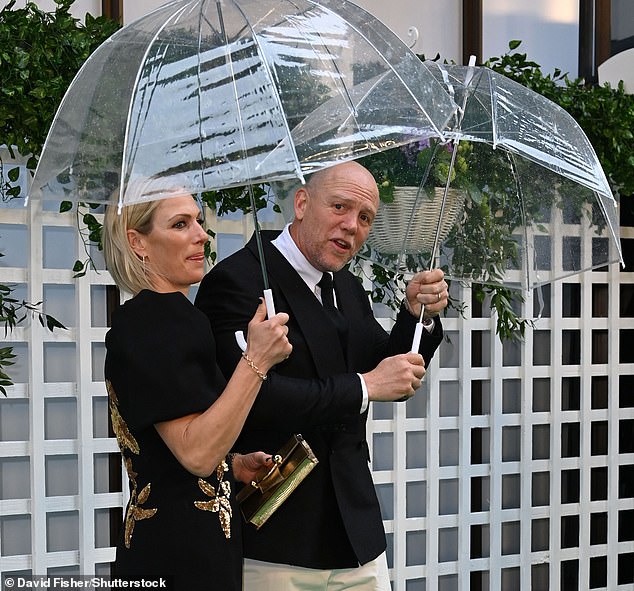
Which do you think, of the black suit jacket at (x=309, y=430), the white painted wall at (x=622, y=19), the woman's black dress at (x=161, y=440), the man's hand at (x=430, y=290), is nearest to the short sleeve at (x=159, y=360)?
the woman's black dress at (x=161, y=440)

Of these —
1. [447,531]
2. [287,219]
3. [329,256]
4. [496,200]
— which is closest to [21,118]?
[287,219]

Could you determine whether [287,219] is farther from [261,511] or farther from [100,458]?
[100,458]

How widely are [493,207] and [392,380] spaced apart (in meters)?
0.48

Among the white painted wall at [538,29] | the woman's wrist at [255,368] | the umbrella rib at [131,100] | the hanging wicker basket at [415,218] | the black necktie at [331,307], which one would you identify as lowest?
the woman's wrist at [255,368]

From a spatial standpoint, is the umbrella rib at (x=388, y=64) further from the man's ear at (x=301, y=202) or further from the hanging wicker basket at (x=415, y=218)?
the hanging wicker basket at (x=415, y=218)

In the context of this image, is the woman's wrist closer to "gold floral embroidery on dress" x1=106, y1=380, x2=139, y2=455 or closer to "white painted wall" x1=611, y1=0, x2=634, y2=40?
"gold floral embroidery on dress" x1=106, y1=380, x2=139, y2=455

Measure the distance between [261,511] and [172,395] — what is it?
0.37 m

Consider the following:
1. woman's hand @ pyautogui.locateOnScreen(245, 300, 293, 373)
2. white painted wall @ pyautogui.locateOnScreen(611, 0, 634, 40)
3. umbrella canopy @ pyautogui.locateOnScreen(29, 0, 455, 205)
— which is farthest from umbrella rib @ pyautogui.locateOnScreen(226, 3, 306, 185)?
white painted wall @ pyautogui.locateOnScreen(611, 0, 634, 40)

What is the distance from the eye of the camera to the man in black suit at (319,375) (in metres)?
1.79

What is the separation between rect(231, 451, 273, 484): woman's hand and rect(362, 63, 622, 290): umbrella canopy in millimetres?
504

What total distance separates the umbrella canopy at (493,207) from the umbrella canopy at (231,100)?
29 cm

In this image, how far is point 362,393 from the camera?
1.76m

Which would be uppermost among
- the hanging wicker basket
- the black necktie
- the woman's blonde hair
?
the hanging wicker basket

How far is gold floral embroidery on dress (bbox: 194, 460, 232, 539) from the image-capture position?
1.56 m
